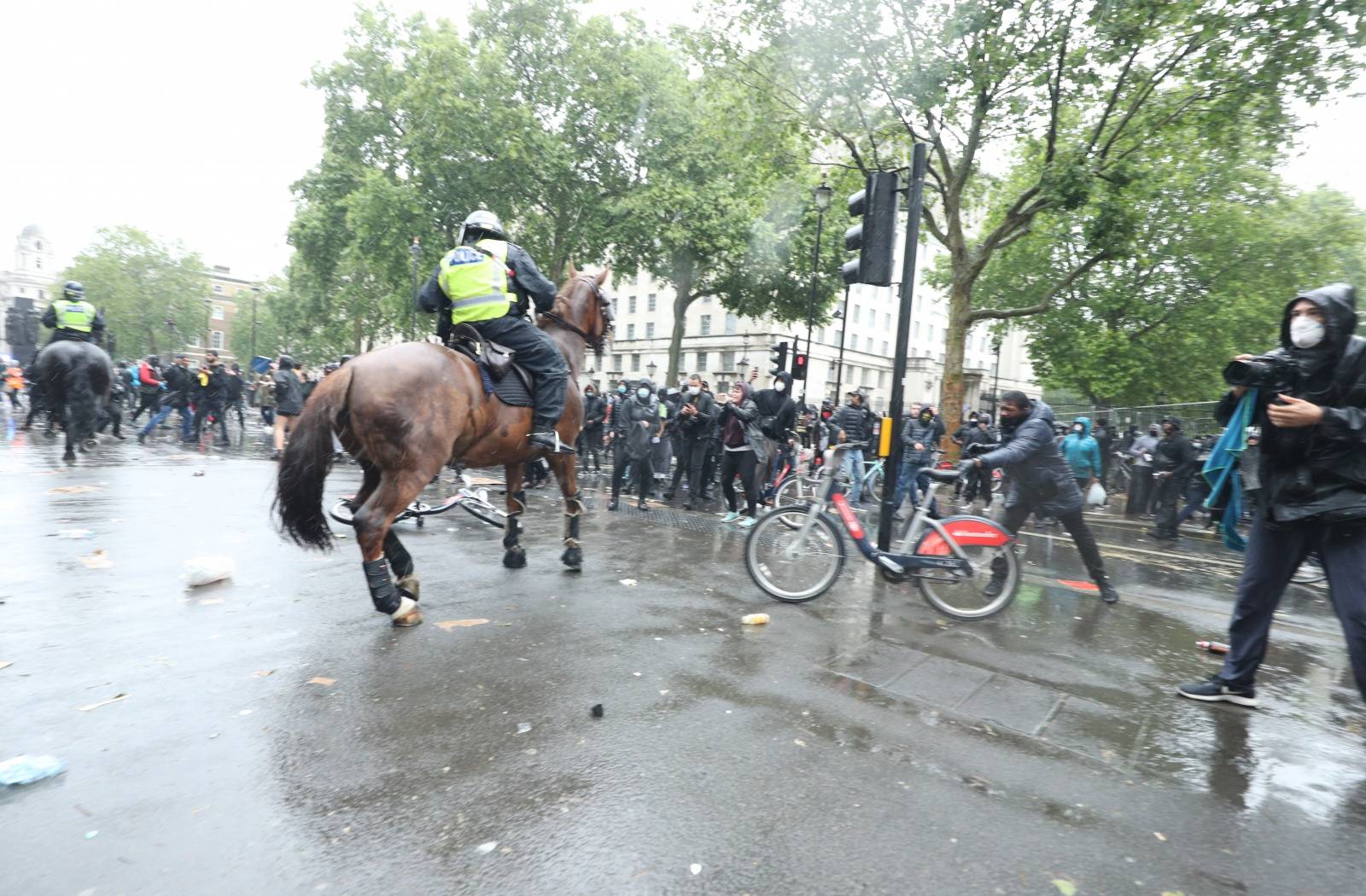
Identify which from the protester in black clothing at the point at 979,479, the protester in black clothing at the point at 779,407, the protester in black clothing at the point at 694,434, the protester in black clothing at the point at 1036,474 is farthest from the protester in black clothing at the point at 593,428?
the protester in black clothing at the point at 1036,474

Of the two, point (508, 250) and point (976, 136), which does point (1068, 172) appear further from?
point (508, 250)

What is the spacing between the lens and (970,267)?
58.2ft

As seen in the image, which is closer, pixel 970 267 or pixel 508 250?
pixel 508 250

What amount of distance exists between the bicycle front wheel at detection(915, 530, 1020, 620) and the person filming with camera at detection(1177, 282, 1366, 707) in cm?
180

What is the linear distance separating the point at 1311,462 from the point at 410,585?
214 inches

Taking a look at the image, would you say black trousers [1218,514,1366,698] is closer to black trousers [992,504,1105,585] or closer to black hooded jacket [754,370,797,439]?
black trousers [992,504,1105,585]

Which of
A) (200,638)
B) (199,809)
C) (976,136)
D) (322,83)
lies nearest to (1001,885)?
(199,809)

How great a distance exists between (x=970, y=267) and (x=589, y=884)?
18.1m

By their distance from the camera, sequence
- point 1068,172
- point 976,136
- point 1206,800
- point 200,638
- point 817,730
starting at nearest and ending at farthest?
point 1206,800
point 817,730
point 200,638
point 1068,172
point 976,136

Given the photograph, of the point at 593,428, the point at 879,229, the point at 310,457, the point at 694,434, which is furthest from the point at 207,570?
the point at 593,428

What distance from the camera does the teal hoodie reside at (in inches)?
551

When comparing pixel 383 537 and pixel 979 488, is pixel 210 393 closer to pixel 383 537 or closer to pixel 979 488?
pixel 383 537

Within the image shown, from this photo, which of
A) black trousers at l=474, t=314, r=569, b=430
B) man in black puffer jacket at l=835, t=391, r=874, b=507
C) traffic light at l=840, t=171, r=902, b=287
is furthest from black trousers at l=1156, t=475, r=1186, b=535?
black trousers at l=474, t=314, r=569, b=430

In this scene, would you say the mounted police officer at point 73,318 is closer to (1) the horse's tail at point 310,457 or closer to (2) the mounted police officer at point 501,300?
(2) the mounted police officer at point 501,300
